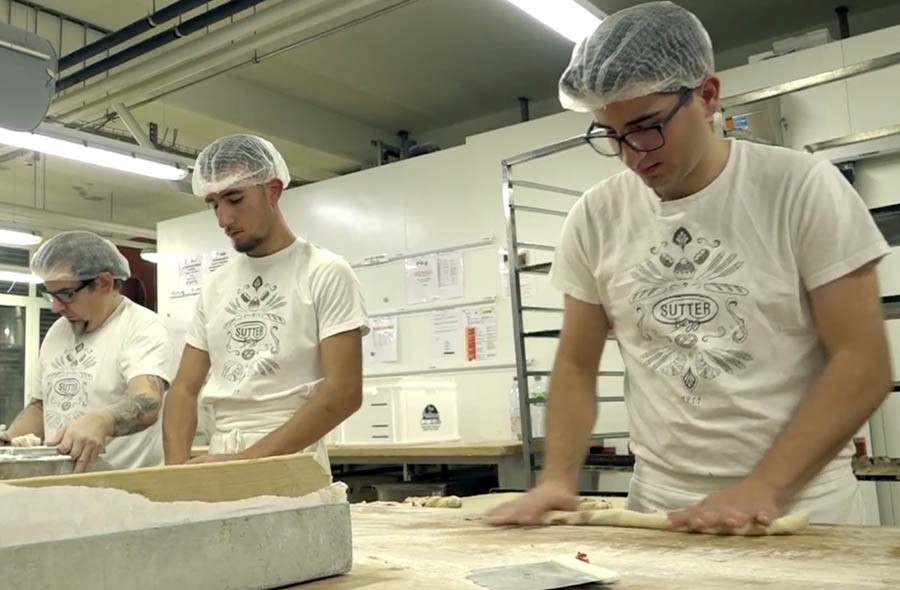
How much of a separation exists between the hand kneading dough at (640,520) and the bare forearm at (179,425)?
113 cm

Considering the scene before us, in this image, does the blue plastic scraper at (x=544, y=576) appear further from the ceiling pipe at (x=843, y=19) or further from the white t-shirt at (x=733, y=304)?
the ceiling pipe at (x=843, y=19)

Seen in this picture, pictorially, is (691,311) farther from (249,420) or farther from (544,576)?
(249,420)

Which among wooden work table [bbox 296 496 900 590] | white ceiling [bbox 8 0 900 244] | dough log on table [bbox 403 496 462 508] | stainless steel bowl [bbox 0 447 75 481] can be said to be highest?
white ceiling [bbox 8 0 900 244]

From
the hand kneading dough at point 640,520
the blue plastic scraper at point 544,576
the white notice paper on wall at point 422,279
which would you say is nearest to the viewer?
the blue plastic scraper at point 544,576

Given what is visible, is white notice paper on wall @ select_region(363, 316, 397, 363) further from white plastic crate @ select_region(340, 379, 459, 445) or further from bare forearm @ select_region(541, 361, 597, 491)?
bare forearm @ select_region(541, 361, 597, 491)

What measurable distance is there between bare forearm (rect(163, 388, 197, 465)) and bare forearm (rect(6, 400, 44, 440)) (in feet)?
2.09

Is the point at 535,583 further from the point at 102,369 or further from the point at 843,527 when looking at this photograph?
the point at 102,369

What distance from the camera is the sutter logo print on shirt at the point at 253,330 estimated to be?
1.81 meters

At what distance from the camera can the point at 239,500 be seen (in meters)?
0.72

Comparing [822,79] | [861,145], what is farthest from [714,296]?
[861,145]

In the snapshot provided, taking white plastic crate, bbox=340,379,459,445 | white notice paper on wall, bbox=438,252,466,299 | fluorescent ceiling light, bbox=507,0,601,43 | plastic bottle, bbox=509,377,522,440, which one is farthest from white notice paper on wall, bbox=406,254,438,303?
fluorescent ceiling light, bbox=507,0,601,43

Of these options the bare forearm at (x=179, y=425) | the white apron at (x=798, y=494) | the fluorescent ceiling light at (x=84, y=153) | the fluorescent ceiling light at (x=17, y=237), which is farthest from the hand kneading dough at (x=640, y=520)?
the fluorescent ceiling light at (x=17, y=237)

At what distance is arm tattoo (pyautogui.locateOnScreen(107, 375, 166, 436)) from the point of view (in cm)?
201

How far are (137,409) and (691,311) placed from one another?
1.43 meters
